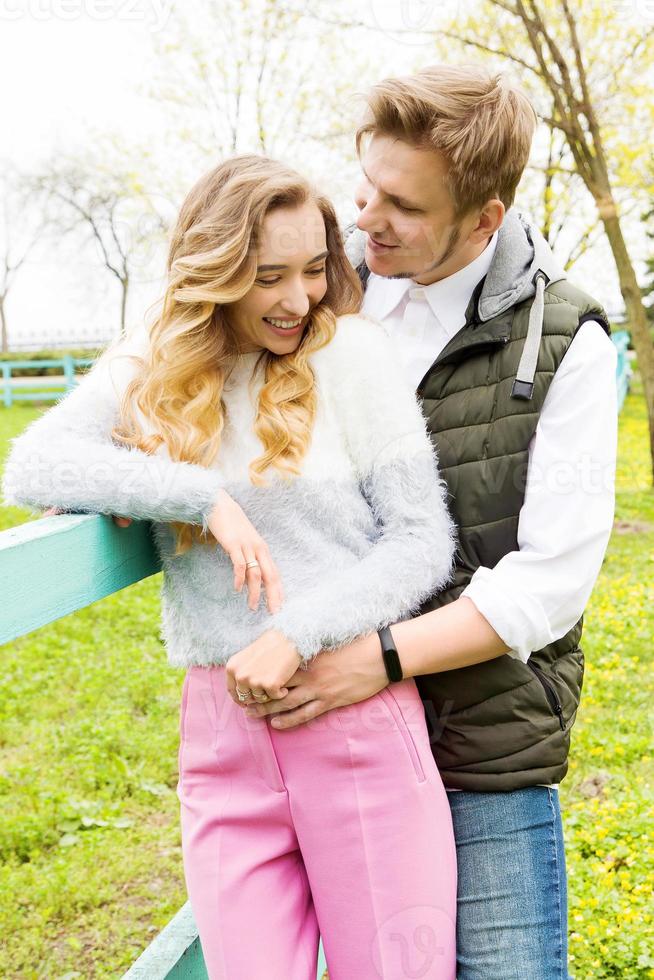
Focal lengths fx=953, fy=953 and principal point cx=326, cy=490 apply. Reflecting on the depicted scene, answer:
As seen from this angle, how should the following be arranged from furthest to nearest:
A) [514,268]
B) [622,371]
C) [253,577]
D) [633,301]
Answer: [622,371]
[633,301]
[514,268]
[253,577]

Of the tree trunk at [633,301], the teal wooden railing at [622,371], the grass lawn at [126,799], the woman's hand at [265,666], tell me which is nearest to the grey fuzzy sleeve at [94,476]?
the woman's hand at [265,666]

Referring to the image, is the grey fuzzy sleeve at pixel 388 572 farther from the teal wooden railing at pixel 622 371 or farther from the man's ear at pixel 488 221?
the teal wooden railing at pixel 622 371

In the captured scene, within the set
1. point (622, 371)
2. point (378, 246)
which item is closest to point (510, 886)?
point (378, 246)

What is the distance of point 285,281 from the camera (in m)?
1.68

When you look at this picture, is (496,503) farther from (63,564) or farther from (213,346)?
(63,564)

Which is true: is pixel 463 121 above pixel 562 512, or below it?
above

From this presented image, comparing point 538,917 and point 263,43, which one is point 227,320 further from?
point 263,43

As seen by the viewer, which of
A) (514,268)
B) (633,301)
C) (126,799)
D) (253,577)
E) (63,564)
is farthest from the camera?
(633,301)

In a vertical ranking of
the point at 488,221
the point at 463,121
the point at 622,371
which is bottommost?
the point at 622,371

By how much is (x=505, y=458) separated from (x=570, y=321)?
257 mm

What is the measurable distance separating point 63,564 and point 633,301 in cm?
816

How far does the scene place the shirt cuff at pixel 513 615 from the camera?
153cm

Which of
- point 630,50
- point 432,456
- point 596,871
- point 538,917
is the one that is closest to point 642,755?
point 596,871

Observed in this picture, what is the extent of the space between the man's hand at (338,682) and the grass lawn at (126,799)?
1728 mm
